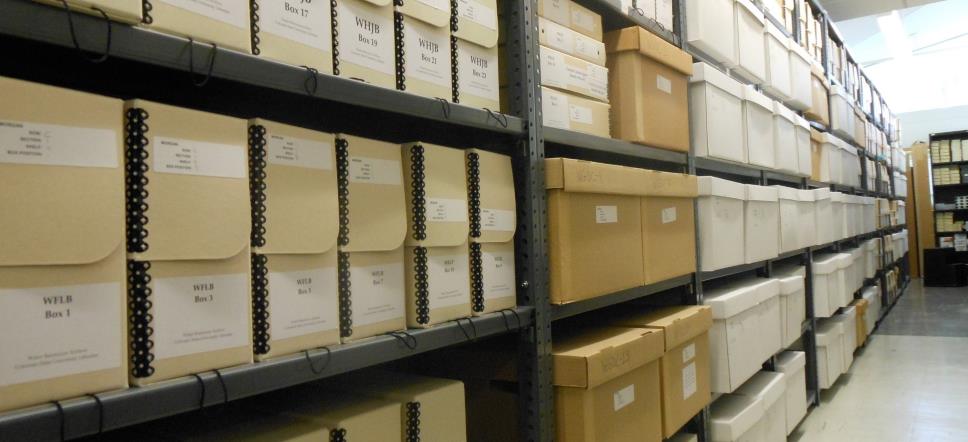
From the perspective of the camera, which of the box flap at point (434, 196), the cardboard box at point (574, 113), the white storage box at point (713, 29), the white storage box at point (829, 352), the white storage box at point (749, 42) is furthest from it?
the white storage box at point (829, 352)

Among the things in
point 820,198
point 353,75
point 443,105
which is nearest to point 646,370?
point 443,105

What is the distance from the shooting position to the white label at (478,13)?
Result: 3.90 feet

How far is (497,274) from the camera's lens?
4.12 ft

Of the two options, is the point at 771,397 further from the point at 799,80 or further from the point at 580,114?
the point at 799,80

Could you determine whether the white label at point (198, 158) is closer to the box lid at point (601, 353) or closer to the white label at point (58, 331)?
the white label at point (58, 331)

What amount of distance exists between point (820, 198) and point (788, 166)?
0.60m

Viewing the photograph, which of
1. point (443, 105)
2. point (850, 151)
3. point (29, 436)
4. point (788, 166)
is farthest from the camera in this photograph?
point (850, 151)

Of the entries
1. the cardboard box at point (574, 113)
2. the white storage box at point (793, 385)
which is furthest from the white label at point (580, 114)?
the white storage box at point (793, 385)

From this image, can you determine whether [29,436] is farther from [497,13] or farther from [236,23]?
[497,13]

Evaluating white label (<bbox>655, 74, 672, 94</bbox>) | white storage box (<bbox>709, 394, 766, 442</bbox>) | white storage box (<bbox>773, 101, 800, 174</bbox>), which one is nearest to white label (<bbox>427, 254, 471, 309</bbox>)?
white label (<bbox>655, 74, 672, 94</bbox>)

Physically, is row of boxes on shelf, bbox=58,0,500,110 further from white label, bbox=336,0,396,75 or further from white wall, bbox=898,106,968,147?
white wall, bbox=898,106,968,147

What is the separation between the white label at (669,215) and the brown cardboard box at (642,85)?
195mm

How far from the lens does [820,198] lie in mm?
3418

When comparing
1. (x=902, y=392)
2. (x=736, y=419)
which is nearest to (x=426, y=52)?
(x=736, y=419)
